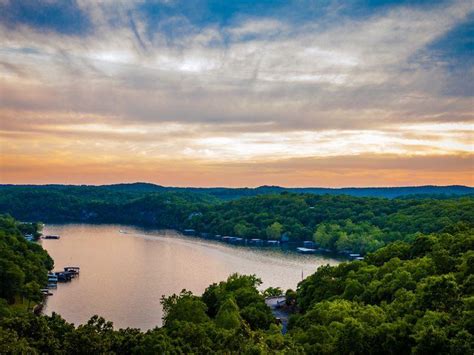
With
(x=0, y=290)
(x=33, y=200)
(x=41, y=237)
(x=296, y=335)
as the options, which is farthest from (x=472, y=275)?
(x=33, y=200)

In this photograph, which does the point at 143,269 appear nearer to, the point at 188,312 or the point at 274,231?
the point at 188,312

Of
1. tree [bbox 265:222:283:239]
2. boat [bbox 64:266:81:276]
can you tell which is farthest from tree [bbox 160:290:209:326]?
tree [bbox 265:222:283:239]

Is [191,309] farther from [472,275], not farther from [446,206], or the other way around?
[446,206]

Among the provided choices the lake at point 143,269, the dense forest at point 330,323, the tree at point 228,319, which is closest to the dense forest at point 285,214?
the lake at point 143,269

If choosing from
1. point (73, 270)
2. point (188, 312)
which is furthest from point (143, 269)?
point (188, 312)

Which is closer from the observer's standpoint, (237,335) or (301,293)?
(237,335)

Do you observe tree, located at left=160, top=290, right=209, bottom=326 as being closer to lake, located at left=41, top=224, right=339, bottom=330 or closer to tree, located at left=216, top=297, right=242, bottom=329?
tree, located at left=216, top=297, right=242, bottom=329
